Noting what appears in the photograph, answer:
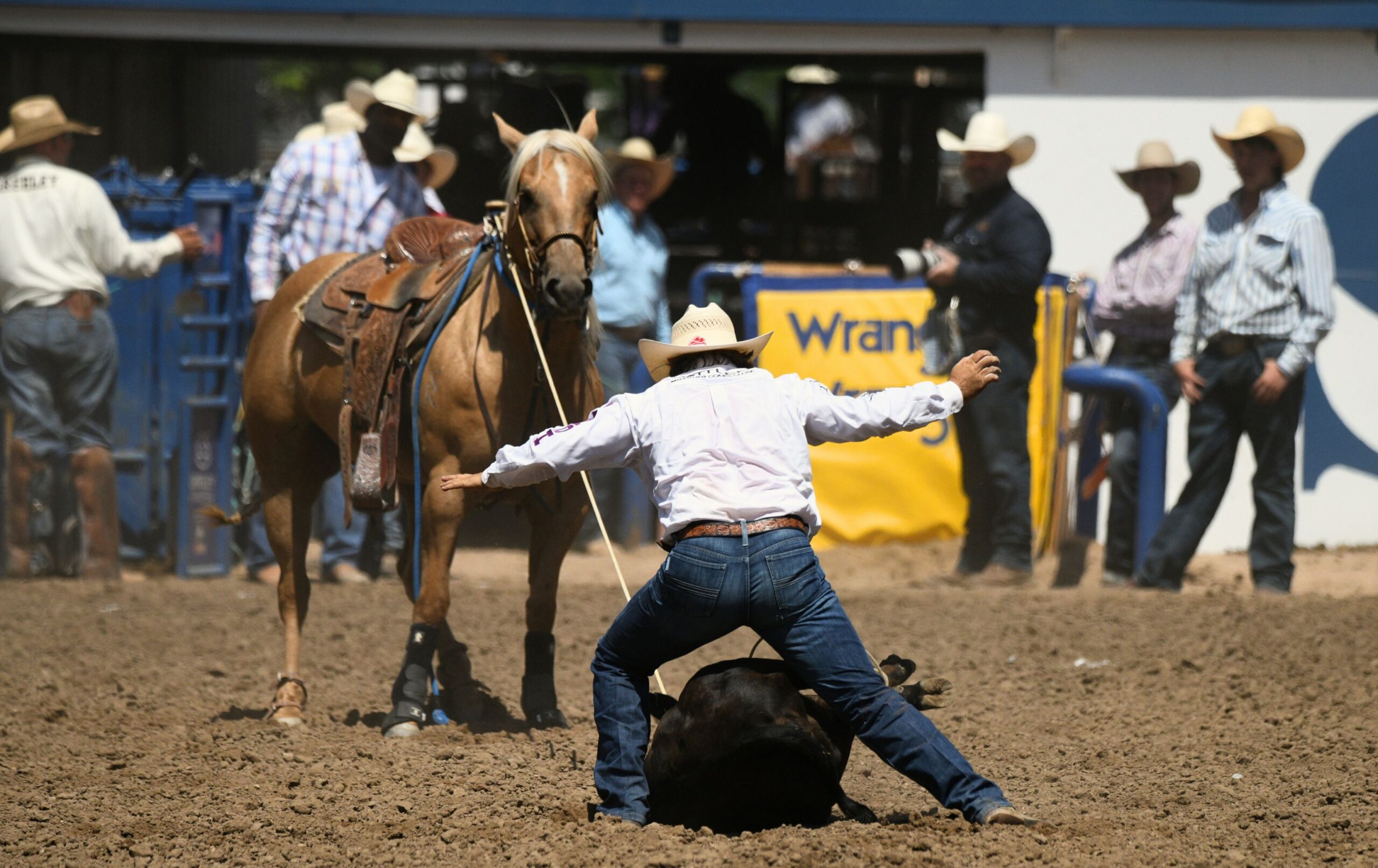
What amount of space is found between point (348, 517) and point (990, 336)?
A: 4248 mm

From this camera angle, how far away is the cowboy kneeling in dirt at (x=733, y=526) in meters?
4.10

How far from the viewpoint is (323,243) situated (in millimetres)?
8719

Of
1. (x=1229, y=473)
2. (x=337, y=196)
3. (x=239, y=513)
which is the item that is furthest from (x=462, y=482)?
(x=1229, y=473)

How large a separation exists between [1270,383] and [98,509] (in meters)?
6.79

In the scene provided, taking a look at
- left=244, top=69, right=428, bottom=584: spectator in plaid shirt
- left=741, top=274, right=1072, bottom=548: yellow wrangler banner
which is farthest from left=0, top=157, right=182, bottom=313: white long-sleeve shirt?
left=741, top=274, right=1072, bottom=548: yellow wrangler banner

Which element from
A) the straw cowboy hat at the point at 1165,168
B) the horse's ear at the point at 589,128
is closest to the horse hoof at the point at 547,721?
the horse's ear at the point at 589,128

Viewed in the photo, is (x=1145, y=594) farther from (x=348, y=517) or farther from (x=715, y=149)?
(x=715, y=149)

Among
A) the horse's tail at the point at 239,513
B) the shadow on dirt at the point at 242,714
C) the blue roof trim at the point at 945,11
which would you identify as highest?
the blue roof trim at the point at 945,11

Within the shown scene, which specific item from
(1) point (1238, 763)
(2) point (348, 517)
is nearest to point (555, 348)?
(2) point (348, 517)

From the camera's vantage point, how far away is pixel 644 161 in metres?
9.94

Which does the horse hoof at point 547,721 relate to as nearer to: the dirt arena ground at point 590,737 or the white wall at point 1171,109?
the dirt arena ground at point 590,737

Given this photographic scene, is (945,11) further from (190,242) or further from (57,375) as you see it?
(57,375)

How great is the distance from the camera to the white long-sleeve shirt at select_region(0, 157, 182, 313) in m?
8.83

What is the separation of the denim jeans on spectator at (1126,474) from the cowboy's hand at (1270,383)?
655mm
